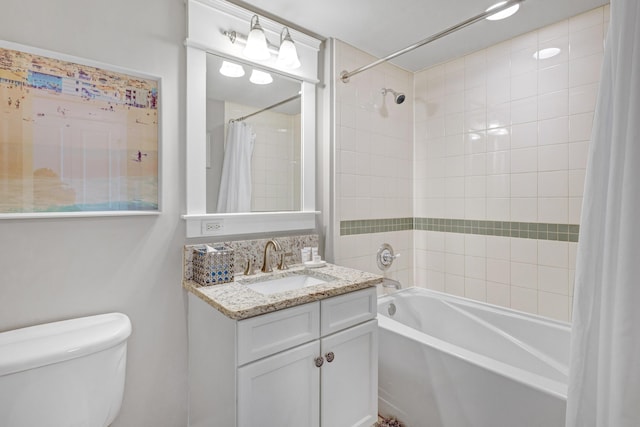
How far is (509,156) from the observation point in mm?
2189

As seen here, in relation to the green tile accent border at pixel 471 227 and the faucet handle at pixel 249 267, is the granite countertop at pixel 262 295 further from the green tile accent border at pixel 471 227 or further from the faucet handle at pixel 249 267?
the green tile accent border at pixel 471 227

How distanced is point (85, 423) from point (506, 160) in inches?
103

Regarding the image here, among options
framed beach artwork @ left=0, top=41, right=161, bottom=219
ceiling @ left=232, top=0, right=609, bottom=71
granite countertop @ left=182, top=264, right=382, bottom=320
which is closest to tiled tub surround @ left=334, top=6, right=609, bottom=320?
ceiling @ left=232, top=0, right=609, bottom=71

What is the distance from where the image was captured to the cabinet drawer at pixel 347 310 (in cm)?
142

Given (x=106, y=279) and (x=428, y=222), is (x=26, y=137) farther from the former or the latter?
(x=428, y=222)

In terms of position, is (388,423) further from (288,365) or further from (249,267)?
(249,267)

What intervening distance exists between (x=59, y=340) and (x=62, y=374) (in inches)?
4.7

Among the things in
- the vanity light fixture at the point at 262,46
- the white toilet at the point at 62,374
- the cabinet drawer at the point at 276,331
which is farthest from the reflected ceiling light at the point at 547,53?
the white toilet at the point at 62,374

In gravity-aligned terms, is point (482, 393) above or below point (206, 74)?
below

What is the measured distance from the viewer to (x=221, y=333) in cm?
129

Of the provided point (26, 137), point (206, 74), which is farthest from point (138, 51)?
point (26, 137)

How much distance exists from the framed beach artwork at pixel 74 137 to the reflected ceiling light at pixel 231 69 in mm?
369

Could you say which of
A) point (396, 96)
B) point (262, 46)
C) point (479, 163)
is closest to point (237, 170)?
point (262, 46)

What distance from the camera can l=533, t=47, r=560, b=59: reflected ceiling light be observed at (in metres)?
1.98
